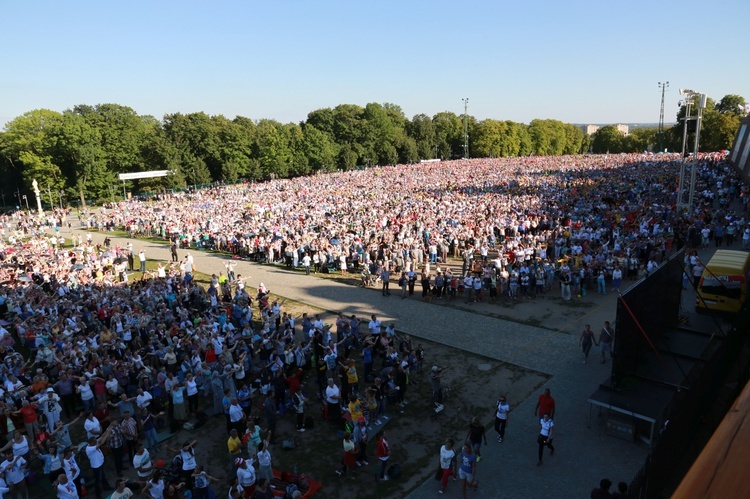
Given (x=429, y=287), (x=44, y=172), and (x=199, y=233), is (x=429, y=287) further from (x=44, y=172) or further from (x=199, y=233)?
(x=44, y=172)

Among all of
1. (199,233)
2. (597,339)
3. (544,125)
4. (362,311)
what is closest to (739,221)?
(597,339)

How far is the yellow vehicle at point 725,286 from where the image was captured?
15.7 metres

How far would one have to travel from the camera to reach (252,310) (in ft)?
65.5

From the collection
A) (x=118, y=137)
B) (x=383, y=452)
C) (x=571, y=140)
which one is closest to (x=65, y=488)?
(x=383, y=452)

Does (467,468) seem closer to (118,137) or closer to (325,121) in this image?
(118,137)

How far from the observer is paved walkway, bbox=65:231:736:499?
9.85 m

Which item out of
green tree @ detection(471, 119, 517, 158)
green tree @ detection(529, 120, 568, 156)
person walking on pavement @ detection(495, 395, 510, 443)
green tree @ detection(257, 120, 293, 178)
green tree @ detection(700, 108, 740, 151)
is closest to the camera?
person walking on pavement @ detection(495, 395, 510, 443)

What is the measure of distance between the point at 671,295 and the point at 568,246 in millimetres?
10831

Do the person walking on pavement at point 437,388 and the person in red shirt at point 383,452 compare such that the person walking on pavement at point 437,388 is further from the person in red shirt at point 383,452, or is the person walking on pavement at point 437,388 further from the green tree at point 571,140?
the green tree at point 571,140

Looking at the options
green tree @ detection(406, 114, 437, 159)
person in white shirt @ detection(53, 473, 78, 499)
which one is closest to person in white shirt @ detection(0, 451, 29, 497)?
person in white shirt @ detection(53, 473, 78, 499)

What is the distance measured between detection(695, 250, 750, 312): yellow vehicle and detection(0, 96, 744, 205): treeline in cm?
6259

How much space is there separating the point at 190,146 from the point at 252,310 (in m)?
61.6

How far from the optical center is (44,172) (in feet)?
201

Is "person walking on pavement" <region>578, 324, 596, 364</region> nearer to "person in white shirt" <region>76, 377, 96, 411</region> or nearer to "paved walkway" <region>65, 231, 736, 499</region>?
"paved walkway" <region>65, 231, 736, 499</region>
